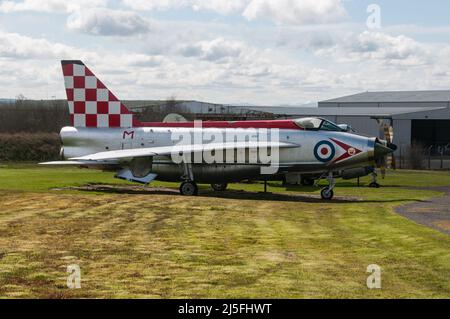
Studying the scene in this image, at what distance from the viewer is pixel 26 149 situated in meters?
53.7

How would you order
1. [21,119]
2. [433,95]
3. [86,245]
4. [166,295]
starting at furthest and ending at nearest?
1. [433,95]
2. [21,119]
3. [86,245]
4. [166,295]

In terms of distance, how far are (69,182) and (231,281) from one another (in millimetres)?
18734

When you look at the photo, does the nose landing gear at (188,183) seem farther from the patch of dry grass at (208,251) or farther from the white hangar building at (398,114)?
the white hangar building at (398,114)

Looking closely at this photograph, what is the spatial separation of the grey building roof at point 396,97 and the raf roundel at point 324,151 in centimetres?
7720

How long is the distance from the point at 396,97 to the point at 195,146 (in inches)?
3330

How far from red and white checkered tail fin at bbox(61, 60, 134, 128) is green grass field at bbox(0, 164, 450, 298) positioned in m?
5.95

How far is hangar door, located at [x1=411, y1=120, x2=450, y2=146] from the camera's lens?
8021 centimetres

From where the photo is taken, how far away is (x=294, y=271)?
10508 millimetres

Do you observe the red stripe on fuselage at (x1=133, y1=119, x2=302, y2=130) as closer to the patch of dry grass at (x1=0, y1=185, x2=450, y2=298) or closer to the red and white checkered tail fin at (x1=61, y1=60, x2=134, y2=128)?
the red and white checkered tail fin at (x1=61, y1=60, x2=134, y2=128)

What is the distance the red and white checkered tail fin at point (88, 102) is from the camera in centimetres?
2630

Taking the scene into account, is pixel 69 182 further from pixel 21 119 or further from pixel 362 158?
pixel 21 119

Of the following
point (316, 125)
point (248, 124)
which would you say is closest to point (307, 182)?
point (248, 124)

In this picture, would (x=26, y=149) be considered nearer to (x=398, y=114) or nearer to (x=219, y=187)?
(x=219, y=187)
